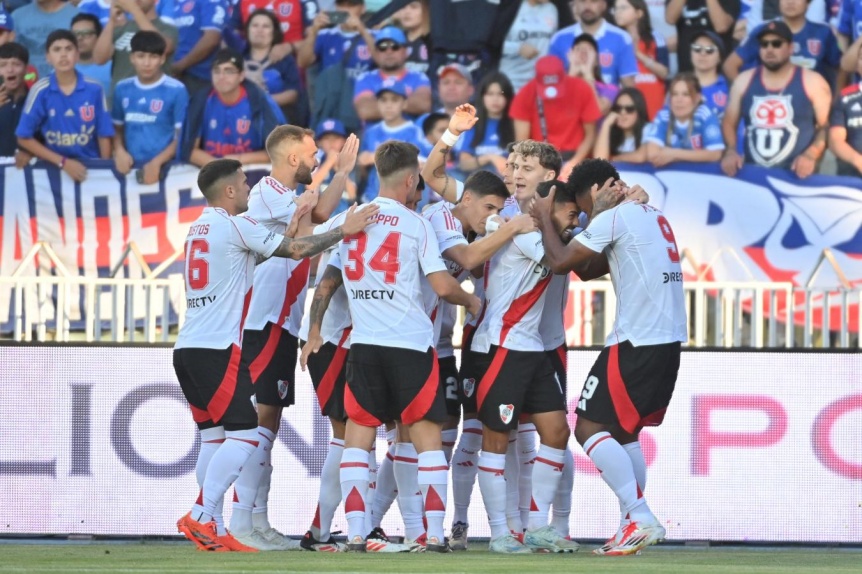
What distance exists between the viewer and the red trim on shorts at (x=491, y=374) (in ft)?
28.9

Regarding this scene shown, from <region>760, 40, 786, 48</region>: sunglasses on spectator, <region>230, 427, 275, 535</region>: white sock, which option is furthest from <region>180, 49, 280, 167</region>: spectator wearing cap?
<region>230, 427, 275, 535</region>: white sock

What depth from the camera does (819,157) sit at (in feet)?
54.5

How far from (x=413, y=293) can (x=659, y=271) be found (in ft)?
5.01

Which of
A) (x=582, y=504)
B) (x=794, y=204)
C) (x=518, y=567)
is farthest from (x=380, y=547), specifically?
(x=794, y=204)

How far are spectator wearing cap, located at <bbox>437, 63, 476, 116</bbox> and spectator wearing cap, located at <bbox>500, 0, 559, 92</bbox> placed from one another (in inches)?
22.0

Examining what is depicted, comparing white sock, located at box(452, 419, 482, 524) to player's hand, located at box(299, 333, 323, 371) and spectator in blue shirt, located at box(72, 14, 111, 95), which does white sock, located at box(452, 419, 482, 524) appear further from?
spectator in blue shirt, located at box(72, 14, 111, 95)

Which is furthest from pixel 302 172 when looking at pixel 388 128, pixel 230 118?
pixel 230 118

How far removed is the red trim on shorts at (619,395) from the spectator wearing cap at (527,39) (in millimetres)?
8892

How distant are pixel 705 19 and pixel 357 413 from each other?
33.8ft

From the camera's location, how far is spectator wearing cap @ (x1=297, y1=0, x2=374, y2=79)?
17317mm

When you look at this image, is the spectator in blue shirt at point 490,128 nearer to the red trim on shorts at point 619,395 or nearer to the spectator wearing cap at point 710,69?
Answer: the spectator wearing cap at point 710,69

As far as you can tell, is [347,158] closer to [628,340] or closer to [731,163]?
[628,340]

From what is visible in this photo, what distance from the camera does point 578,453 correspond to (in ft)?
36.9

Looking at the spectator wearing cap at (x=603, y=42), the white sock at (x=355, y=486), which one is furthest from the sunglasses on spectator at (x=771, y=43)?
the white sock at (x=355, y=486)
